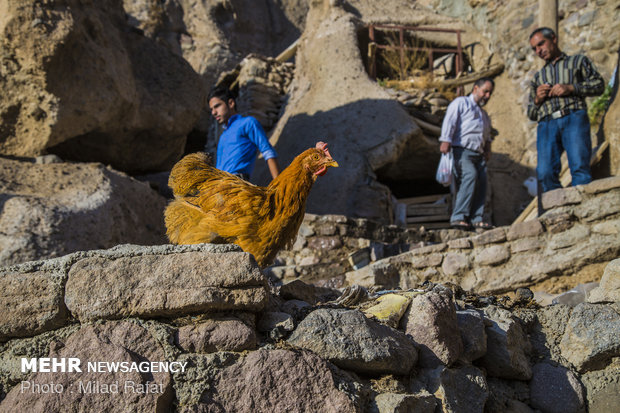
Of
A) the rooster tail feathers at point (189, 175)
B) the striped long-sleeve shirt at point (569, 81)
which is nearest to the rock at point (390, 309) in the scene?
the rooster tail feathers at point (189, 175)

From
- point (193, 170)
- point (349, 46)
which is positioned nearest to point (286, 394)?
point (193, 170)

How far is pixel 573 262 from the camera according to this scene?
3955mm

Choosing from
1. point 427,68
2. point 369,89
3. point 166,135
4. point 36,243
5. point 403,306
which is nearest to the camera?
point 403,306

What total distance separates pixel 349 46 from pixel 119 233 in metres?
6.59

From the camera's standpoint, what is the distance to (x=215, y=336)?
71.3 inches

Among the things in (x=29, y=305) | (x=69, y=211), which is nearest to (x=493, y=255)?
(x=29, y=305)

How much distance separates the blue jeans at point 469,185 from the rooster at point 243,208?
3012mm

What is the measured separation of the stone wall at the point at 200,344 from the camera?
170 cm

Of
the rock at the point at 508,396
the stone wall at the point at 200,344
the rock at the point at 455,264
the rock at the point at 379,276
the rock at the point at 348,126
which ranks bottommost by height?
the rock at the point at 508,396

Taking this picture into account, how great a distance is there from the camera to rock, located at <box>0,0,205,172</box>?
533cm

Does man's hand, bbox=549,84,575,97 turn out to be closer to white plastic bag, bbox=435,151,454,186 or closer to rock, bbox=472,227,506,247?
white plastic bag, bbox=435,151,454,186

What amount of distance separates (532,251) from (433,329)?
228 centimetres

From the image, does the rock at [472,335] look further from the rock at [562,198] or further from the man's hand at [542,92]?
the man's hand at [542,92]

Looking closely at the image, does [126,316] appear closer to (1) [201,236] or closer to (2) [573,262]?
(1) [201,236]
